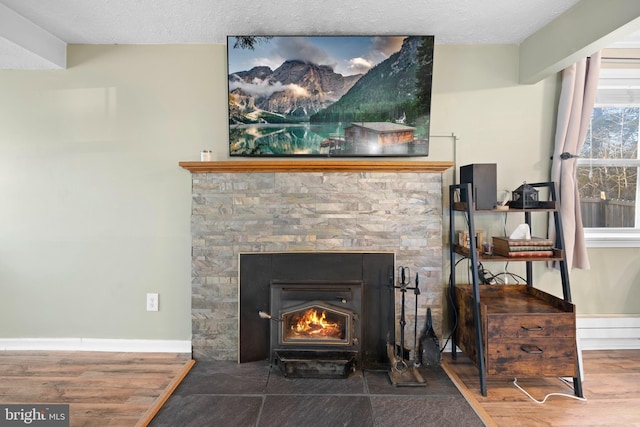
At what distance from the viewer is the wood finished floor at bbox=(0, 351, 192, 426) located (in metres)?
1.83

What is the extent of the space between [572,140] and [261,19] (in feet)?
7.33

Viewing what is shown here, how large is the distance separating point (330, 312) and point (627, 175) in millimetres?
2485

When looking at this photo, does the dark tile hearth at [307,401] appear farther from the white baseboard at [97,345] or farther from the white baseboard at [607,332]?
the white baseboard at [607,332]

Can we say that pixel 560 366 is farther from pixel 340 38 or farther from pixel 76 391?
pixel 76 391

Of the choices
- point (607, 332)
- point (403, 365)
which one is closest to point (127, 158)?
point (403, 365)

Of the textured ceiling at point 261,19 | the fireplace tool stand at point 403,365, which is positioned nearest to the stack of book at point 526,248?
the fireplace tool stand at point 403,365

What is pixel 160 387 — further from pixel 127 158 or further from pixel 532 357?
pixel 532 357

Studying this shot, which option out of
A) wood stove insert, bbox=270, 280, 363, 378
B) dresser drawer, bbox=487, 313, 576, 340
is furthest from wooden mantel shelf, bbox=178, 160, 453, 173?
dresser drawer, bbox=487, 313, 576, 340

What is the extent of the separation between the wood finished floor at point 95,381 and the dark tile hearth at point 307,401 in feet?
0.50

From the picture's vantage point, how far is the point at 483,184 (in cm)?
221

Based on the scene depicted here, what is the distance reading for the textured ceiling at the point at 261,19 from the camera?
1999 mm

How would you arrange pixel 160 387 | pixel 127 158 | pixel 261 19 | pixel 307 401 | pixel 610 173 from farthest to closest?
pixel 610 173 → pixel 127 158 → pixel 261 19 → pixel 160 387 → pixel 307 401

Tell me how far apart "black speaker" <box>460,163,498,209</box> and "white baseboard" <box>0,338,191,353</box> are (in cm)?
225

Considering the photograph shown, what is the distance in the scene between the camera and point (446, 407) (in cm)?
187
